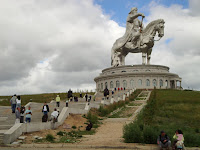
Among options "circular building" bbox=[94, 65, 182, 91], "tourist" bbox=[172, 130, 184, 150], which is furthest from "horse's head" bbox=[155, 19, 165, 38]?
"tourist" bbox=[172, 130, 184, 150]

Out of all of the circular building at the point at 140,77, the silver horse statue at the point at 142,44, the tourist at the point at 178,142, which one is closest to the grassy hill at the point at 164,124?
the tourist at the point at 178,142

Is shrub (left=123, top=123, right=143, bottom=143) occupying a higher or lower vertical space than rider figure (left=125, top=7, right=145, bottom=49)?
lower

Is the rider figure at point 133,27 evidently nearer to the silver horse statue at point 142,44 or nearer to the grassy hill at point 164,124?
the silver horse statue at point 142,44

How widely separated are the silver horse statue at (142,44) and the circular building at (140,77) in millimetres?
1980

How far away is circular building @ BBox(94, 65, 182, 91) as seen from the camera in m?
51.6

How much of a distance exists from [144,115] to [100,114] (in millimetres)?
6254

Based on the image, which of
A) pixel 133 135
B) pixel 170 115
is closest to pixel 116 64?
pixel 170 115

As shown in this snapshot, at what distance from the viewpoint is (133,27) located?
53438mm

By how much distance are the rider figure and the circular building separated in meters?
5.05

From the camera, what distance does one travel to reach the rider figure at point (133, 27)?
52625mm

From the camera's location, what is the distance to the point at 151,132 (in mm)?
10961

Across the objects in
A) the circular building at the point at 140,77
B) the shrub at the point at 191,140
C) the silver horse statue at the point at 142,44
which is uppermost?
the silver horse statue at the point at 142,44

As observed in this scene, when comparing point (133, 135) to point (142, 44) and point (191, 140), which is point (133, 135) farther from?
point (142, 44)

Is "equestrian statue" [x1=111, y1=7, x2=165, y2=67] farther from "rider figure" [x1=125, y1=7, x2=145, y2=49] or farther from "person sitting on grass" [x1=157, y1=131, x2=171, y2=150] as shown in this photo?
"person sitting on grass" [x1=157, y1=131, x2=171, y2=150]
